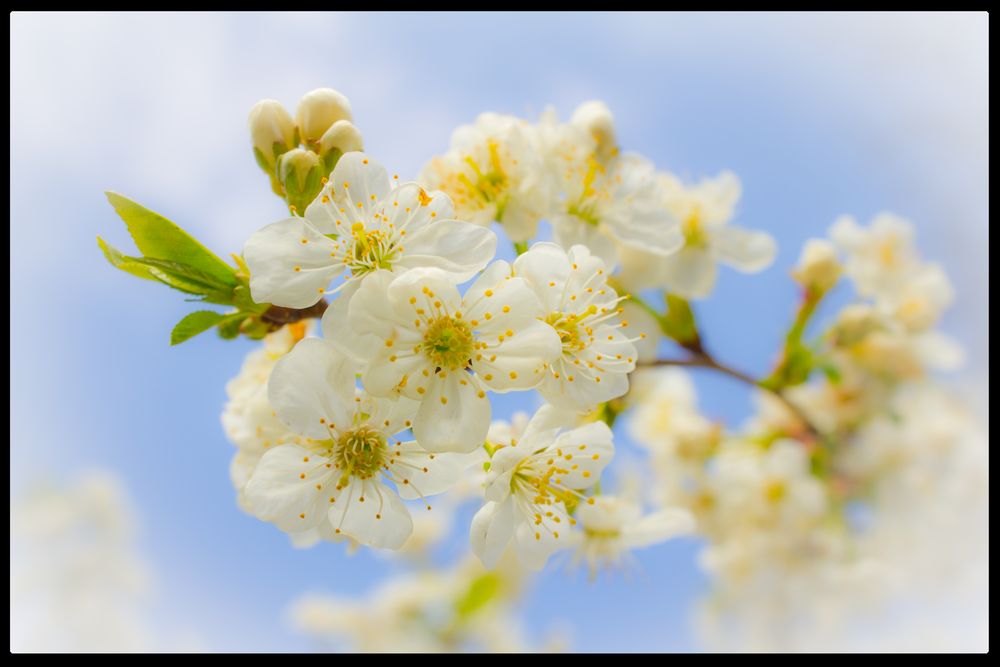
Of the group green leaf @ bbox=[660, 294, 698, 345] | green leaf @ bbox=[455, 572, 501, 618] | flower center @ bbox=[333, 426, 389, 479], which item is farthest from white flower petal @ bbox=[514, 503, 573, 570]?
green leaf @ bbox=[455, 572, 501, 618]

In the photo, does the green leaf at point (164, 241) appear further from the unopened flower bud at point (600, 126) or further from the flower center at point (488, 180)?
the unopened flower bud at point (600, 126)

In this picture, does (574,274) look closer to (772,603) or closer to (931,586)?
(772,603)

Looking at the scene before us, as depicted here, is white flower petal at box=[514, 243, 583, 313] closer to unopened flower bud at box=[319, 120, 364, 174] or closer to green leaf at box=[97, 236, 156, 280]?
unopened flower bud at box=[319, 120, 364, 174]

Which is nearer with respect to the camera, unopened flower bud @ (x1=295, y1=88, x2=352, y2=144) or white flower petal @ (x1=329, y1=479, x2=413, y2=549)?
white flower petal @ (x1=329, y1=479, x2=413, y2=549)

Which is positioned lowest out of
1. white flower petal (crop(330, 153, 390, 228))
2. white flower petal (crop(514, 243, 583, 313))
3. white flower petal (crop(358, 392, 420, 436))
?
white flower petal (crop(358, 392, 420, 436))

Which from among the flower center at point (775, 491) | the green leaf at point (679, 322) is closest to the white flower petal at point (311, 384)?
the green leaf at point (679, 322)

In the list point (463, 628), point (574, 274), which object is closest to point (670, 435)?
point (463, 628)

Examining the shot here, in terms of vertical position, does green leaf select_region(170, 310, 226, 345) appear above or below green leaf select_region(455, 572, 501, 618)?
below
